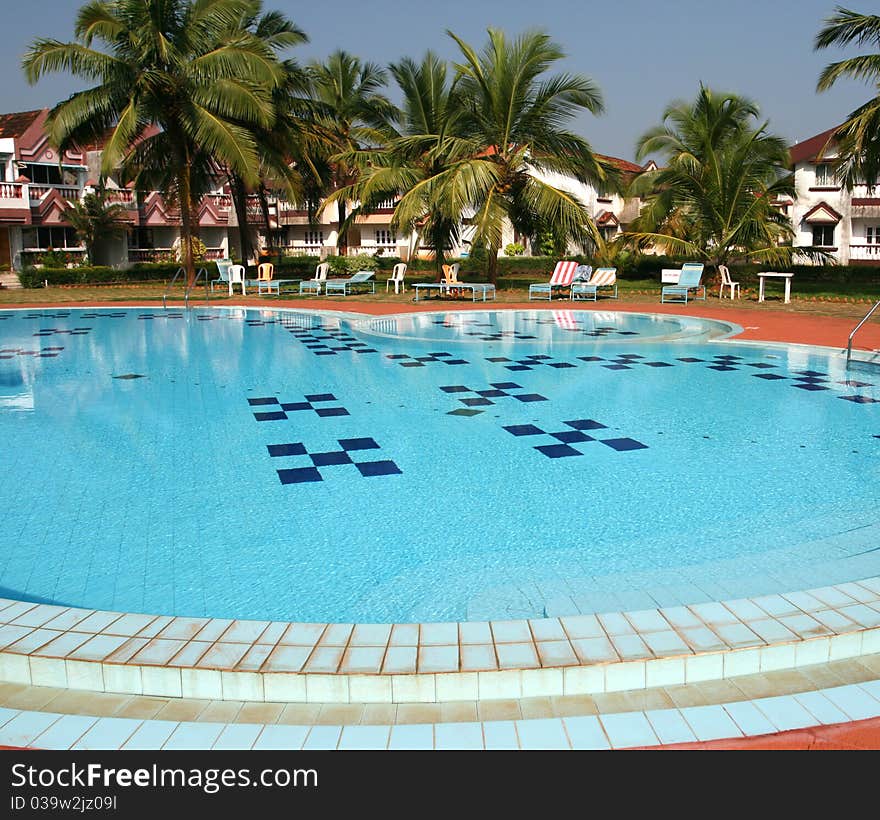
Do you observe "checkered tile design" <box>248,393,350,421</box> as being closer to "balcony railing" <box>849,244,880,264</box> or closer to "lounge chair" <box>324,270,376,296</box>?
"lounge chair" <box>324,270,376,296</box>

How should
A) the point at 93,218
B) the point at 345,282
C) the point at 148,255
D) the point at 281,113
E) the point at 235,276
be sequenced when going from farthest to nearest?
the point at 148,255
the point at 93,218
the point at 281,113
the point at 235,276
the point at 345,282

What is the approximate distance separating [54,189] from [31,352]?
2661cm

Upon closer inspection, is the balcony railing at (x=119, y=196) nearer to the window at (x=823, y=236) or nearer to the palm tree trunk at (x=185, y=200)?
the palm tree trunk at (x=185, y=200)

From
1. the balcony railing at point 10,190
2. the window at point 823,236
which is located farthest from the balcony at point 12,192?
the window at point 823,236

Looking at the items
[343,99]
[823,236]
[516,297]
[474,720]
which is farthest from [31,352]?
[823,236]

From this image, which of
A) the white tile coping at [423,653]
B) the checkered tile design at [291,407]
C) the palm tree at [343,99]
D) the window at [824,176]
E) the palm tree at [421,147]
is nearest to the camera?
the white tile coping at [423,653]

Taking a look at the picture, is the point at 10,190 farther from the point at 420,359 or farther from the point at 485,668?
the point at 485,668

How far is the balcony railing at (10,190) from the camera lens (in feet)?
109

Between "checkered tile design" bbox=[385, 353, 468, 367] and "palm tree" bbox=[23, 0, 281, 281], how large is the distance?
428 inches

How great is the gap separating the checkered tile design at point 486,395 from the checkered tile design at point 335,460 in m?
1.47

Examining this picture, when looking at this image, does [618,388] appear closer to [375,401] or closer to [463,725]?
[375,401]

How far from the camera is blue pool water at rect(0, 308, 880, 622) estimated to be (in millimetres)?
4305

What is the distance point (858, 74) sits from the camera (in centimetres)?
1984
